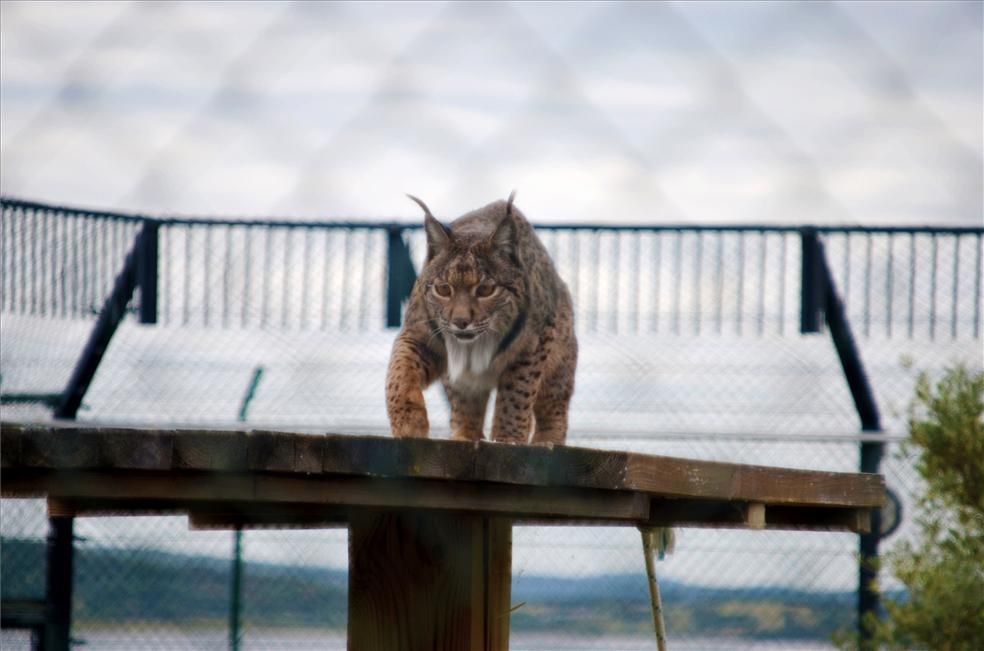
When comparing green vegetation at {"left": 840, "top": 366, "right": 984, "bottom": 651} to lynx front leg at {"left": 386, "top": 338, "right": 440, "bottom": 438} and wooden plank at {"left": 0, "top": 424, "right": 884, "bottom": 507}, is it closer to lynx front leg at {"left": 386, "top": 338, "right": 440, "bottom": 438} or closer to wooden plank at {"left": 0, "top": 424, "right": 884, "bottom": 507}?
lynx front leg at {"left": 386, "top": 338, "right": 440, "bottom": 438}

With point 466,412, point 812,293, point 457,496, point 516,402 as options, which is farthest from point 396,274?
point 457,496

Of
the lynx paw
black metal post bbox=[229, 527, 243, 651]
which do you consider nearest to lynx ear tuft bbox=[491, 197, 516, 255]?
the lynx paw

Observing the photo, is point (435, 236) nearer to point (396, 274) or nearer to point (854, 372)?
point (396, 274)

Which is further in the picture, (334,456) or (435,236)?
(435,236)

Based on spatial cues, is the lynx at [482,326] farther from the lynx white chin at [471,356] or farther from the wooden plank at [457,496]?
the wooden plank at [457,496]

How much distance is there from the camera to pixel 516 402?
4.64m

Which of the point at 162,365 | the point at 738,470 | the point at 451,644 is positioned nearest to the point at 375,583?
the point at 451,644

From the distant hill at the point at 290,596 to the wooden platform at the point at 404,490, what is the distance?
2.74 meters

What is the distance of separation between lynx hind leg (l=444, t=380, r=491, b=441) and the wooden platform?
1.49m

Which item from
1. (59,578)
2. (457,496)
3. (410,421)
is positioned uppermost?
(410,421)

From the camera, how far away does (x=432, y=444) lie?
255cm

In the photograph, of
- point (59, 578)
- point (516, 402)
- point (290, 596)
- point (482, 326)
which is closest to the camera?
point (482, 326)

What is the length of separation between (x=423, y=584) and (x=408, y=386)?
1364mm

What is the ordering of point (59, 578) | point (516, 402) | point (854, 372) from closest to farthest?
1. point (516, 402)
2. point (854, 372)
3. point (59, 578)
